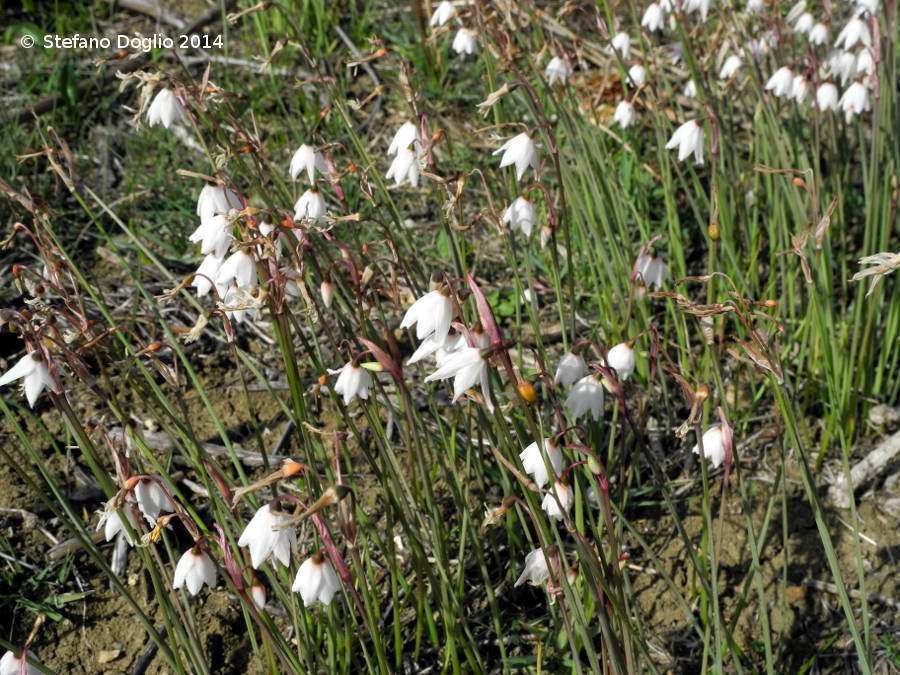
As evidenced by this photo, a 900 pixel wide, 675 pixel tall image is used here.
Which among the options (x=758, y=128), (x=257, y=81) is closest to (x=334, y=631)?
(x=758, y=128)

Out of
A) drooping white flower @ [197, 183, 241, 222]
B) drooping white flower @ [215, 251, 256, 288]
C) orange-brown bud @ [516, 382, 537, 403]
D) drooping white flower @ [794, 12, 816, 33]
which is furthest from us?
drooping white flower @ [794, 12, 816, 33]

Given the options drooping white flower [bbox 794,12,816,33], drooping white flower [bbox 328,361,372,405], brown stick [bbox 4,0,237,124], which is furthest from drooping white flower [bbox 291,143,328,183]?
drooping white flower [bbox 794,12,816,33]

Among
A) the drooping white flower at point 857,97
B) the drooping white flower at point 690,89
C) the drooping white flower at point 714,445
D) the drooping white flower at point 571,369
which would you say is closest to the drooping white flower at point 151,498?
the drooping white flower at point 571,369

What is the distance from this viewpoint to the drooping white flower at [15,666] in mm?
1600

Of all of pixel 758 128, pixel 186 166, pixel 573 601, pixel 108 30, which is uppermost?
pixel 108 30

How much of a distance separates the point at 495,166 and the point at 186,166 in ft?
4.89

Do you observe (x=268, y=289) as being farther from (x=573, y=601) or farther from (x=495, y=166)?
(x=495, y=166)

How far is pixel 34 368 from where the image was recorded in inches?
66.8

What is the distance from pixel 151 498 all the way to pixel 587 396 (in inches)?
36.4

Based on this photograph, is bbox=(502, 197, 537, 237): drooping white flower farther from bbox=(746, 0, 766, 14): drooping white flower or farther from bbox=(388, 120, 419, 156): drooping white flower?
bbox=(746, 0, 766, 14): drooping white flower

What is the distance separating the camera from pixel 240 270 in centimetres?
176

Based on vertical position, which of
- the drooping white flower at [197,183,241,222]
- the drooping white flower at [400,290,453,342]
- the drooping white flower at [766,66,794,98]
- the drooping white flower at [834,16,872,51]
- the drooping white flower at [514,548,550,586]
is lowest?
the drooping white flower at [514,548,550,586]

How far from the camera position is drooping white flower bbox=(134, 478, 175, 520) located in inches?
65.8

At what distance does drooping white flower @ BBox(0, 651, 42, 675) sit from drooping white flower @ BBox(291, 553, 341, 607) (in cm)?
54
